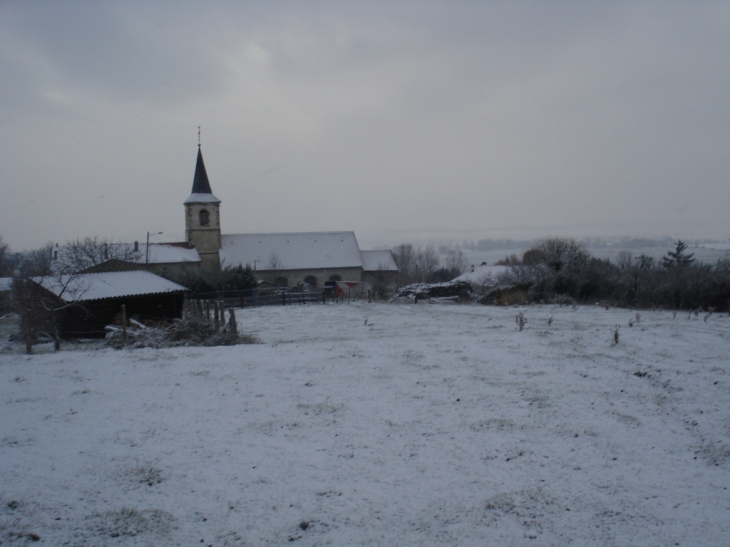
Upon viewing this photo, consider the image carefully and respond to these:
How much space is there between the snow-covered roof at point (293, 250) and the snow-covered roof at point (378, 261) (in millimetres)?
3114

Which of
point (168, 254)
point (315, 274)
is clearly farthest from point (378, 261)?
point (168, 254)

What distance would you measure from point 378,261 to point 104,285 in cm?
3722

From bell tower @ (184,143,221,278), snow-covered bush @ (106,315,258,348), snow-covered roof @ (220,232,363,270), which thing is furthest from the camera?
snow-covered roof @ (220,232,363,270)

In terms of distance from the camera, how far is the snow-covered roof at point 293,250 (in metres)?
48.0

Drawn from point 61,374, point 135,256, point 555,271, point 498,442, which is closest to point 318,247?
point 135,256

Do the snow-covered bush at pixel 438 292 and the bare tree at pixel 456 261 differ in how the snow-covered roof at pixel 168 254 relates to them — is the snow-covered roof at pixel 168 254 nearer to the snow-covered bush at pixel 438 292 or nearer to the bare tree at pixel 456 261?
the snow-covered bush at pixel 438 292

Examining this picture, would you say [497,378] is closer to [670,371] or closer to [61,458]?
[670,371]

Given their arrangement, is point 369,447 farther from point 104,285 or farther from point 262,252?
point 262,252

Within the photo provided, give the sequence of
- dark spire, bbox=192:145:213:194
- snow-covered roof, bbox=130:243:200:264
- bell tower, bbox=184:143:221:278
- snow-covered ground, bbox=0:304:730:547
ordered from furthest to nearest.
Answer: dark spire, bbox=192:145:213:194
bell tower, bbox=184:143:221:278
snow-covered roof, bbox=130:243:200:264
snow-covered ground, bbox=0:304:730:547

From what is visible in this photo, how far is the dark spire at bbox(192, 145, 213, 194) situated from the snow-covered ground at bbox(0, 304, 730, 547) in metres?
38.0

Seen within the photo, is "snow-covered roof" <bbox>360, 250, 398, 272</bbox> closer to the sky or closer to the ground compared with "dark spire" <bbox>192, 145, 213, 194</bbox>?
closer to the ground

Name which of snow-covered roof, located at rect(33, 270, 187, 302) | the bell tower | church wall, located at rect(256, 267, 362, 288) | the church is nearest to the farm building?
snow-covered roof, located at rect(33, 270, 187, 302)

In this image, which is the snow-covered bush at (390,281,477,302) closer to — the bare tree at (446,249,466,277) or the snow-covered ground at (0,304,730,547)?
the snow-covered ground at (0,304,730,547)

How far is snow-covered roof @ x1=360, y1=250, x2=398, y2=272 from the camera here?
172 ft
